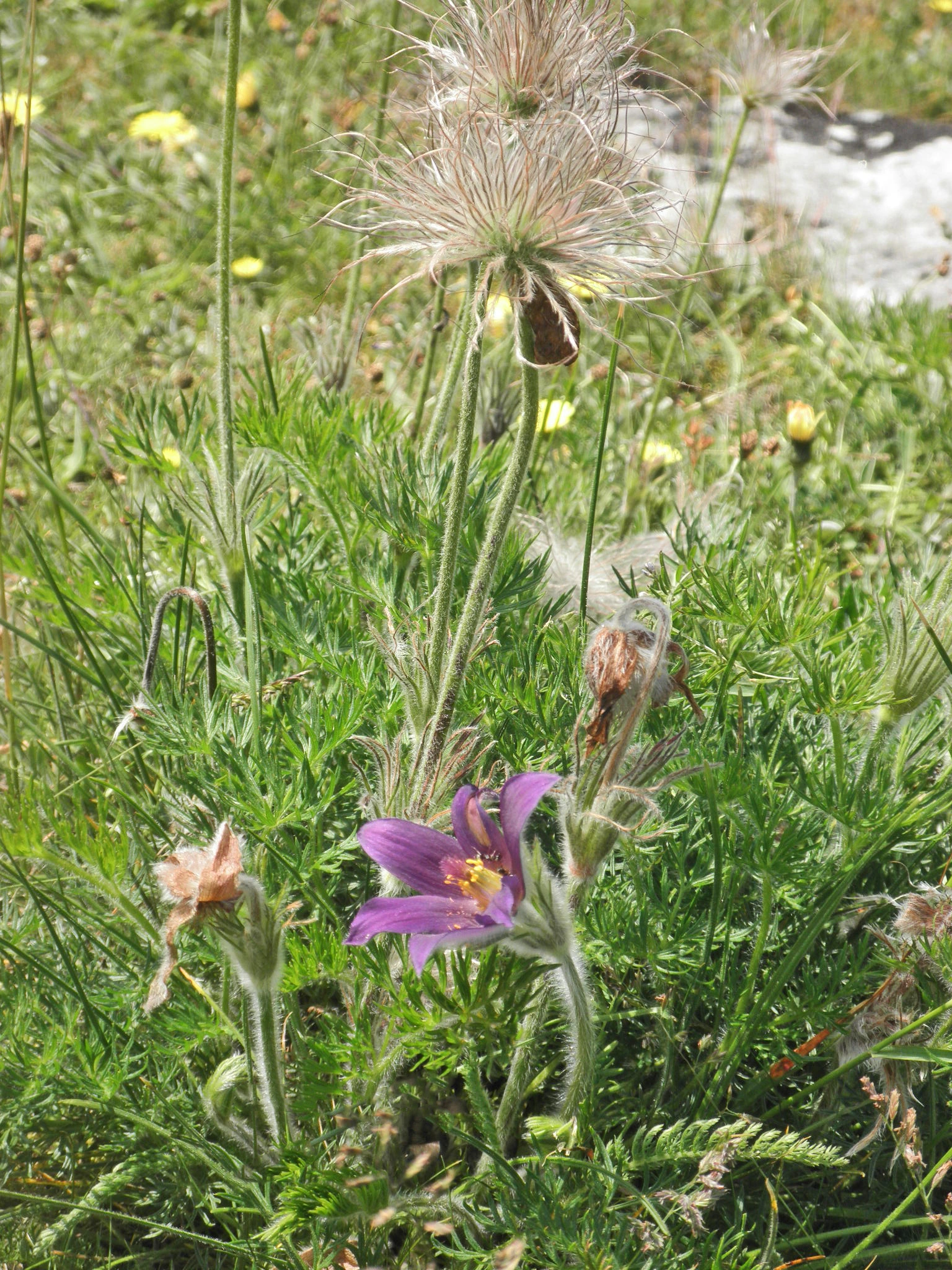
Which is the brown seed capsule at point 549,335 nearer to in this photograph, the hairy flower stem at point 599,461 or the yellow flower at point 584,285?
the yellow flower at point 584,285

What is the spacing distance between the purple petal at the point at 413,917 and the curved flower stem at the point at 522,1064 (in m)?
0.25

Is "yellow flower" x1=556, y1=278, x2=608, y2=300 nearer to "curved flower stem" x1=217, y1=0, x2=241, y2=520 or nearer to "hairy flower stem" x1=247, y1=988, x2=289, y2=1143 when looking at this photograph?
"curved flower stem" x1=217, y1=0, x2=241, y2=520

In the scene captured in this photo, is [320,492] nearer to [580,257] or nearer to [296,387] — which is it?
[296,387]

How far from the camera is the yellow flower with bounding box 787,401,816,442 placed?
2.80 metres

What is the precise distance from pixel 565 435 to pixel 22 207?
1.59m

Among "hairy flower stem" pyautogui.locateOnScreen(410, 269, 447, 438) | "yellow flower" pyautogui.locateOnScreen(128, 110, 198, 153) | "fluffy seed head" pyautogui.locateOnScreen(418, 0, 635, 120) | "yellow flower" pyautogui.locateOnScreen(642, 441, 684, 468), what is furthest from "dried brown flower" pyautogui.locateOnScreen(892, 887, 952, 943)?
"yellow flower" pyautogui.locateOnScreen(128, 110, 198, 153)

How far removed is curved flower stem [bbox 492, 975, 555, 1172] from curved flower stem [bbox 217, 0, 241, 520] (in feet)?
3.03

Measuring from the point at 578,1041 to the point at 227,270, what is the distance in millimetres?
1265

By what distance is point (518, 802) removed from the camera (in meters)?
1.27

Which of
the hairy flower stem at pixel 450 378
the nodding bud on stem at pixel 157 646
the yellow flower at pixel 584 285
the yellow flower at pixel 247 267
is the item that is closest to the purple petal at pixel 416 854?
the nodding bud on stem at pixel 157 646

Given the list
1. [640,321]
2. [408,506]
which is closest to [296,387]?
[408,506]

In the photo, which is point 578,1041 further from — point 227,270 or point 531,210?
point 227,270

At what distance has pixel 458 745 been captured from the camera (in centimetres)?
168

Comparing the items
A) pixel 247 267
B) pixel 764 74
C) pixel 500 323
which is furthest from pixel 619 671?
pixel 247 267
